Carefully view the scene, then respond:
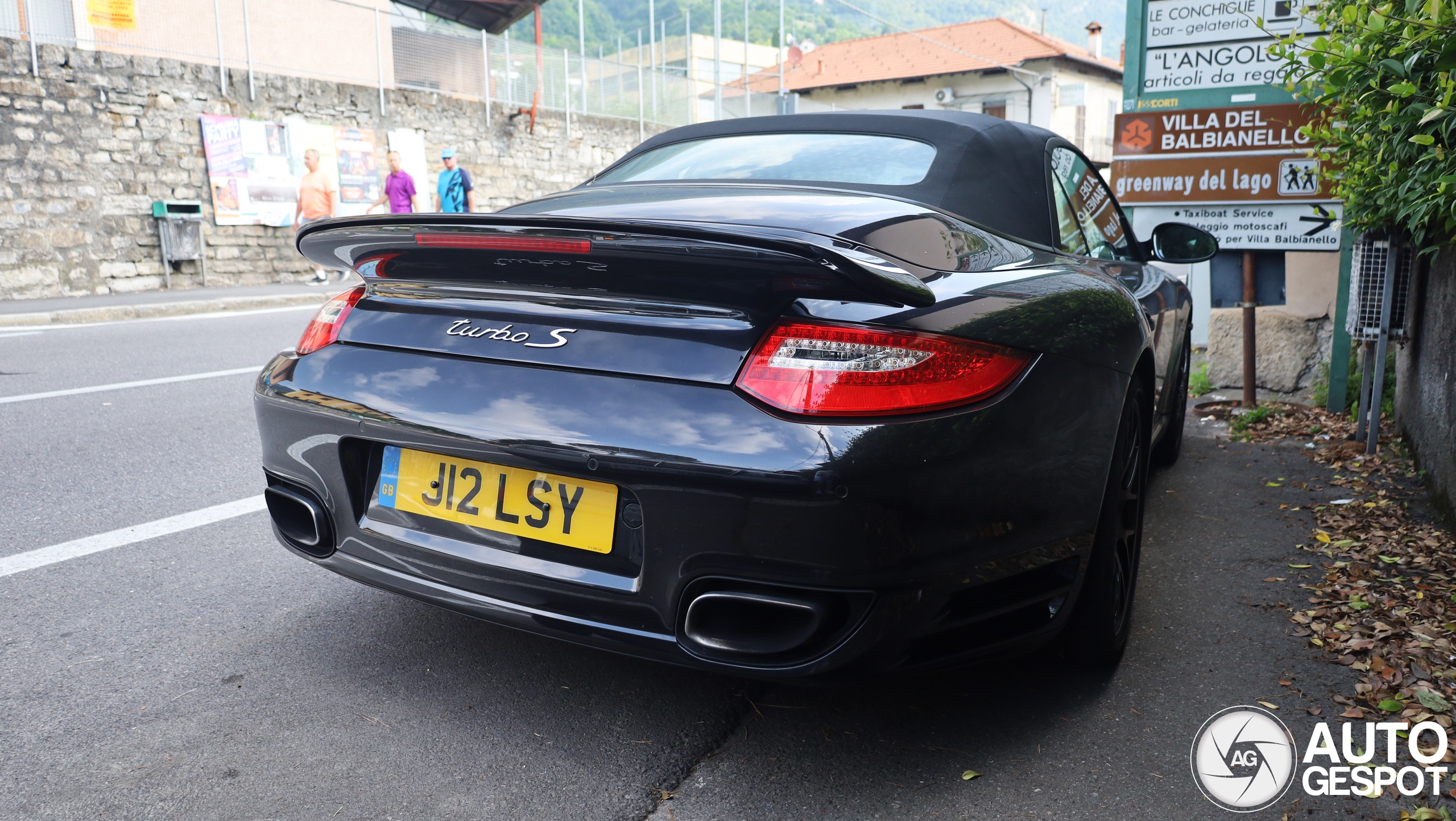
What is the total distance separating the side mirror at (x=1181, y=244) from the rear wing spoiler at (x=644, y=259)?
2543 millimetres

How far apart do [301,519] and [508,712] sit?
63 centimetres

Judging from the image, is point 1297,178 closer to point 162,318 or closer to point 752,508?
point 752,508

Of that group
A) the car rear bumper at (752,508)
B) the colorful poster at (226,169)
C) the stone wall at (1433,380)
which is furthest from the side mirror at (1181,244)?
the colorful poster at (226,169)

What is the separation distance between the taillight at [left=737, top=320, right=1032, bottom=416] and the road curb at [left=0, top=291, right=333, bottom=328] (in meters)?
10.4

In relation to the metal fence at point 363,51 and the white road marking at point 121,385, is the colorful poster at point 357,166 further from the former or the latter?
the white road marking at point 121,385

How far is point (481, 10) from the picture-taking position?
89.6ft

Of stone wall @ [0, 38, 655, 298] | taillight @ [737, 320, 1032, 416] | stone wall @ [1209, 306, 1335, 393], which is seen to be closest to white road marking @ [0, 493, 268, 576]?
taillight @ [737, 320, 1032, 416]

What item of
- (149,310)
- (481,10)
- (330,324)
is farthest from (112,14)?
(481,10)

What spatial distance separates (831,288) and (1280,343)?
5.60 m

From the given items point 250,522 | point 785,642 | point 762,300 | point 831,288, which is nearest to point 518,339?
point 762,300

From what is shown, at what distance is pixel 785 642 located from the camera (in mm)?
1715

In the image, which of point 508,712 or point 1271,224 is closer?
point 508,712

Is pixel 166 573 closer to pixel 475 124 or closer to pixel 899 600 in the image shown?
pixel 899 600

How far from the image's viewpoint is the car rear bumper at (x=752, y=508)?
1662 millimetres
